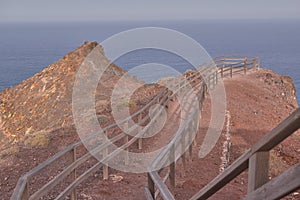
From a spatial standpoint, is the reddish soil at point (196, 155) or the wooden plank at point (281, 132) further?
the reddish soil at point (196, 155)

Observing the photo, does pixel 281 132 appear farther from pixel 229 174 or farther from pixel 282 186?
pixel 229 174

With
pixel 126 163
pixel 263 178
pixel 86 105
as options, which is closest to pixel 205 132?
pixel 126 163

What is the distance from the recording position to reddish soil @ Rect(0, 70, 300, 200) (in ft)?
25.0

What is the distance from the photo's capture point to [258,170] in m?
2.03

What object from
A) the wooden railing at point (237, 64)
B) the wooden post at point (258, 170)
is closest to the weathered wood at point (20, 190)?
the wooden post at point (258, 170)

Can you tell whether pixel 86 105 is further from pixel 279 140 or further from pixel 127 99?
pixel 279 140

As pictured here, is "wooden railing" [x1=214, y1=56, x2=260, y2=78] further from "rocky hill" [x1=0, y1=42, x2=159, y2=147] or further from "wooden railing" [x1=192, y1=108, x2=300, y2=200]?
"wooden railing" [x1=192, y1=108, x2=300, y2=200]

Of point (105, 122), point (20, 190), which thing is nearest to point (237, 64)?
point (105, 122)

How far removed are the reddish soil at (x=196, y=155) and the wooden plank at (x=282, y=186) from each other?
525 cm

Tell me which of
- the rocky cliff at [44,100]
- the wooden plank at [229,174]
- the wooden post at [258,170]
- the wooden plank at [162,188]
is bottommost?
the rocky cliff at [44,100]

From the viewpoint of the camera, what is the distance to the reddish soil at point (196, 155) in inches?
301

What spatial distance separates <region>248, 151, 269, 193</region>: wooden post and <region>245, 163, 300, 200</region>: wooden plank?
9 cm

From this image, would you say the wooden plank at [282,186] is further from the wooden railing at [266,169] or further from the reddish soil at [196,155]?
the reddish soil at [196,155]

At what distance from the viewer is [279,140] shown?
1.95 m
